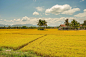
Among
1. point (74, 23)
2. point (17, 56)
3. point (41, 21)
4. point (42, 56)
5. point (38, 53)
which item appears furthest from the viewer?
point (41, 21)

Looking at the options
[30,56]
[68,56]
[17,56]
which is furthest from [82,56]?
[17,56]

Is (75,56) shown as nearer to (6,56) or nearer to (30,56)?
(30,56)

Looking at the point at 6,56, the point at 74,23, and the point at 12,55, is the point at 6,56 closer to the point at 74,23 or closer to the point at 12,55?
the point at 12,55

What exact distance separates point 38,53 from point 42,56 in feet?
2.33

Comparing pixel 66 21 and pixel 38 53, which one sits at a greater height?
pixel 66 21

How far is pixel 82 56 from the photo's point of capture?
608 centimetres

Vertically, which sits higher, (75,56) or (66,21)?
(66,21)

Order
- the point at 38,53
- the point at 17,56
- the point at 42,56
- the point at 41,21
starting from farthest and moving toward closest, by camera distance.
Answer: the point at 41,21
the point at 38,53
the point at 42,56
the point at 17,56

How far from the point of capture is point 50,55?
6.34 metres

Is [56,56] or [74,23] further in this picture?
[74,23]

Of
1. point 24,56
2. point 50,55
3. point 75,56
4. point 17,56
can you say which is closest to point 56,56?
point 50,55

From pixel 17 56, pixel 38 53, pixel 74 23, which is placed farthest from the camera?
pixel 74 23

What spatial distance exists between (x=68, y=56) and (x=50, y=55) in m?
1.60

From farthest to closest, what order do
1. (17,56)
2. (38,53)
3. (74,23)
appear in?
(74,23) → (38,53) → (17,56)
